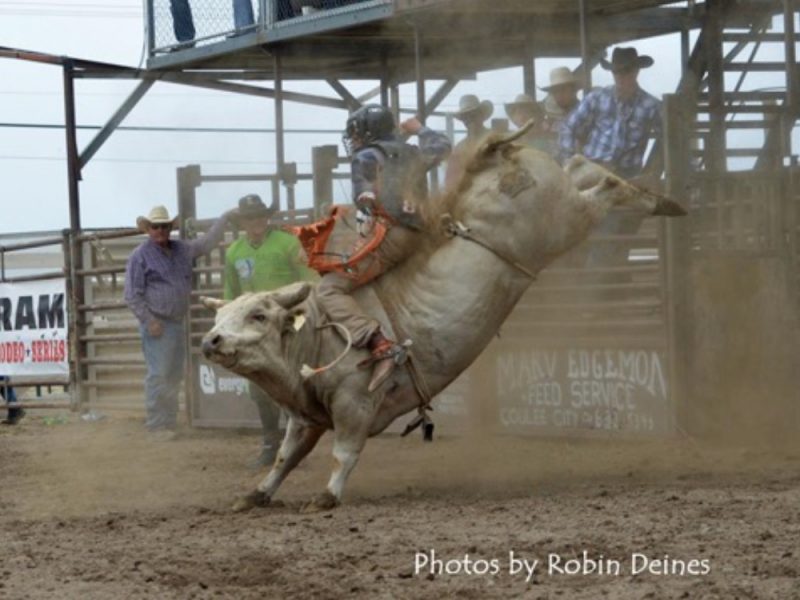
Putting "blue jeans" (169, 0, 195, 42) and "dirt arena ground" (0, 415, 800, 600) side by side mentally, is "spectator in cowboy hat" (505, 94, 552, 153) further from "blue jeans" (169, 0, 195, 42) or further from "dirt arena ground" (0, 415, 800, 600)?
"blue jeans" (169, 0, 195, 42)

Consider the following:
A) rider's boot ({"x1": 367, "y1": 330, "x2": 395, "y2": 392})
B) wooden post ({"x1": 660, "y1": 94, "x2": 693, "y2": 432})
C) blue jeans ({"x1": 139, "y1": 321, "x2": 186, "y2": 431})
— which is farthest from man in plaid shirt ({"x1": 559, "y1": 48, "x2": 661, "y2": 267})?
blue jeans ({"x1": 139, "y1": 321, "x2": 186, "y2": 431})

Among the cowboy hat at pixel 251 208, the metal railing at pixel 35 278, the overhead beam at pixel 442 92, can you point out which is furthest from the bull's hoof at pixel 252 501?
the metal railing at pixel 35 278

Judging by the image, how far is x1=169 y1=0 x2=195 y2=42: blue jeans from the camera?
14414 millimetres

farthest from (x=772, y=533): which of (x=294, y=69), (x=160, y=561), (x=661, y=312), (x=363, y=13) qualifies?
(x=294, y=69)

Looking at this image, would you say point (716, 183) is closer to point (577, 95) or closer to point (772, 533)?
→ point (577, 95)

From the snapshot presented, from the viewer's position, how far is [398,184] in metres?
8.18

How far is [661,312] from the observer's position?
971 cm

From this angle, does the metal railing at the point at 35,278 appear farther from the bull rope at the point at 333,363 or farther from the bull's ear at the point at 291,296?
the bull rope at the point at 333,363

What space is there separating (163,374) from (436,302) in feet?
17.4

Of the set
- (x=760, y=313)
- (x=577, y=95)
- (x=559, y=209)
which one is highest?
(x=577, y=95)

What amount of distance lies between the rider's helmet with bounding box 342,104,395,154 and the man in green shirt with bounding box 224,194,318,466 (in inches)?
80.7

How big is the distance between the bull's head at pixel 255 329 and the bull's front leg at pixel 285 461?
1.58 ft

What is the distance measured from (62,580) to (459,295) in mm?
2884

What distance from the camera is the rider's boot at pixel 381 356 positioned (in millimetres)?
7895
